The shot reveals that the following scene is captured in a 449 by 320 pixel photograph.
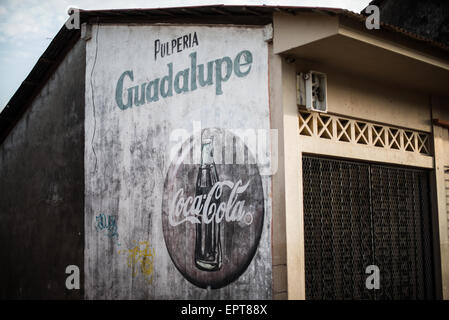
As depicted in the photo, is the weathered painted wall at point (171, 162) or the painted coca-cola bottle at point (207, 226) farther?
the painted coca-cola bottle at point (207, 226)

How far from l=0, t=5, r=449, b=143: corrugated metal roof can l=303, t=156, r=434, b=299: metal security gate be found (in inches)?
85.9

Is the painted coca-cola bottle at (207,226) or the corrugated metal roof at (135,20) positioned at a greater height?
the corrugated metal roof at (135,20)

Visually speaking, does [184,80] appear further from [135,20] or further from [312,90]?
[312,90]

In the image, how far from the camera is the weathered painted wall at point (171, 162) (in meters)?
7.24

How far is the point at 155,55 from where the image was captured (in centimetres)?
879

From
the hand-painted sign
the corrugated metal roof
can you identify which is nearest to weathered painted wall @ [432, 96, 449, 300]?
the corrugated metal roof

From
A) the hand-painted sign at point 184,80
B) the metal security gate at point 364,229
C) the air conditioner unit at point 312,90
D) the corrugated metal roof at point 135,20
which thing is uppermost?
the corrugated metal roof at point 135,20

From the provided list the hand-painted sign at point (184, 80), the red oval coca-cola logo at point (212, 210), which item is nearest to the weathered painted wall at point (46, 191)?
the hand-painted sign at point (184, 80)

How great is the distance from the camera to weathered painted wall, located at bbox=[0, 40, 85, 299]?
33.6 feet

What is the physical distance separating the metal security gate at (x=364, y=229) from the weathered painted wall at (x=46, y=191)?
4809 mm

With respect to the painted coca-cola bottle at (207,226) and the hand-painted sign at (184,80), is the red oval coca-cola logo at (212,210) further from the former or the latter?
the hand-painted sign at (184,80)

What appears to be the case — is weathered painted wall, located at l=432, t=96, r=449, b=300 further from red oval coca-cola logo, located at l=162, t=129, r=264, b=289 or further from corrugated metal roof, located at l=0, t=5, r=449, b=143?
red oval coca-cola logo, located at l=162, t=129, r=264, b=289

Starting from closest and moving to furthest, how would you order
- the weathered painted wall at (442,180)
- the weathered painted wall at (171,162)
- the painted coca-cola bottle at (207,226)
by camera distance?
the weathered painted wall at (171,162) → the painted coca-cola bottle at (207,226) → the weathered painted wall at (442,180)
